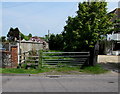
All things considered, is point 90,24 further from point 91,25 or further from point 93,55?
point 93,55

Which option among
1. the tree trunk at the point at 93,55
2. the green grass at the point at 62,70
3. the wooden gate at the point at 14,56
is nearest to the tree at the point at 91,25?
→ the tree trunk at the point at 93,55

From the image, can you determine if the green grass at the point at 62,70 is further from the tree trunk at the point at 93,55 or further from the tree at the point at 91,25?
the tree at the point at 91,25

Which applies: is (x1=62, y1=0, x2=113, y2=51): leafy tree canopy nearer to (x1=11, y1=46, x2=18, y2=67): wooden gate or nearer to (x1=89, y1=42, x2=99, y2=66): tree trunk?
(x1=89, y1=42, x2=99, y2=66): tree trunk

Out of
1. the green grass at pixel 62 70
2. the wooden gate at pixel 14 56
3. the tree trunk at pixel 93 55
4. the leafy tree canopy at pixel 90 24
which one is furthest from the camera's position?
the tree trunk at pixel 93 55

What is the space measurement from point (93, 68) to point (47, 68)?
3078 mm

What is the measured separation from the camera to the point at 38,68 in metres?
12.1

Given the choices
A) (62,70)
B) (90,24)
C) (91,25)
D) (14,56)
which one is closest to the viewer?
(62,70)

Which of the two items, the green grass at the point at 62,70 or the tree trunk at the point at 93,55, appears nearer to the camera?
the green grass at the point at 62,70

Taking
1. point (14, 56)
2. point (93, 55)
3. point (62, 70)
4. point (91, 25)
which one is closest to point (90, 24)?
point (91, 25)

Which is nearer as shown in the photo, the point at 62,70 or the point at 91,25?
the point at 62,70

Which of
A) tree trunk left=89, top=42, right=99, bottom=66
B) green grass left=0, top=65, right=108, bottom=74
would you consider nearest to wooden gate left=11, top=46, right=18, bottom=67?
green grass left=0, top=65, right=108, bottom=74

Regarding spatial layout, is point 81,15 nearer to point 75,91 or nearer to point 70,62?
point 70,62

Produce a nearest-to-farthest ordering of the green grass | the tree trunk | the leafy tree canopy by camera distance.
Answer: the green grass → the leafy tree canopy → the tree trunk

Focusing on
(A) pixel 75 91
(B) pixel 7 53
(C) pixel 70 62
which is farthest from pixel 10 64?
(A) pixel 75 91
